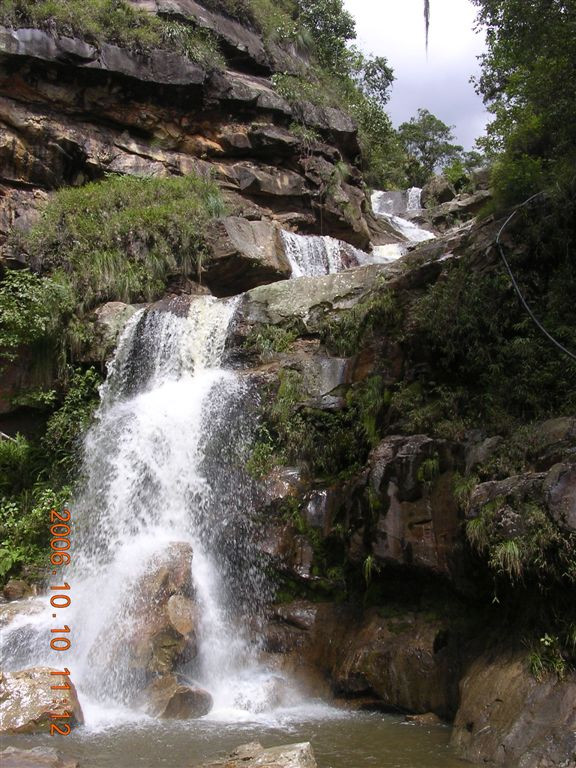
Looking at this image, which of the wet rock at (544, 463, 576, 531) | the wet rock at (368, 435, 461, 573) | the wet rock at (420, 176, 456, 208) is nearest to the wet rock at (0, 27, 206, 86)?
the wet rock at (420, 176, 456, 208)

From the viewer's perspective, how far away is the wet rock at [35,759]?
4969 millimetres

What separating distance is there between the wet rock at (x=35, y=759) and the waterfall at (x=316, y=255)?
516 inches

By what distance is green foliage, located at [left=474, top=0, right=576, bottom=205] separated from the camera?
11.2 m

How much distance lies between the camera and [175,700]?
724cm

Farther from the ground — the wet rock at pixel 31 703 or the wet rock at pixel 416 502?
the wet rock at pixel 416 502

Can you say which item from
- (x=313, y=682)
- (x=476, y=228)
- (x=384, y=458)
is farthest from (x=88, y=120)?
(x=313, y=682)

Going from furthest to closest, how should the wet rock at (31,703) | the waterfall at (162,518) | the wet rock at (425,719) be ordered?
the waterfall at (162,518) < the wet rock at (425,719) < the wet rock at (31,703)

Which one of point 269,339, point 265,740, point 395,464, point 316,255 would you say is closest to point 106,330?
point 269,339

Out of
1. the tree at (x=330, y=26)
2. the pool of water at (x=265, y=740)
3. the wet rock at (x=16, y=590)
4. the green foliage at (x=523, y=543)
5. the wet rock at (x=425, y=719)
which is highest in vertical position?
the tree at (x=330, y=26)

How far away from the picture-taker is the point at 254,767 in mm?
4875

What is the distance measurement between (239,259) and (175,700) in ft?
35.5

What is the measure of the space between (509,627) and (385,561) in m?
1.70

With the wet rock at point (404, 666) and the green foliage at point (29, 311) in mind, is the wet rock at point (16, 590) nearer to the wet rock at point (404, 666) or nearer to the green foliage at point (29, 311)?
the green foliage at point (29, 311)
